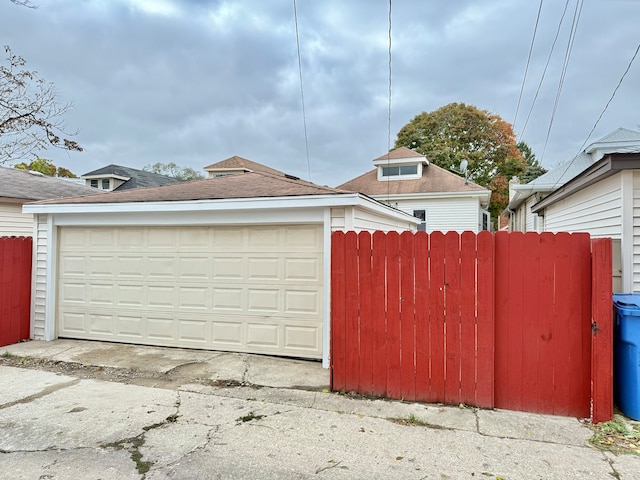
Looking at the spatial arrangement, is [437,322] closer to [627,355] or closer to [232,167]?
[627,355]

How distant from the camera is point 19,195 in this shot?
9.84m

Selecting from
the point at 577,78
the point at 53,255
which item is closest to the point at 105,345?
the point at 53,255

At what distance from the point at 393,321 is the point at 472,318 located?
0.78 metres

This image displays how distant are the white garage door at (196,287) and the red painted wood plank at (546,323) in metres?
2.76

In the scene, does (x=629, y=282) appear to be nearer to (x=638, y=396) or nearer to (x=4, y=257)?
(x=638, y=396)

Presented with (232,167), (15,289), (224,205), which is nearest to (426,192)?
(232,167)

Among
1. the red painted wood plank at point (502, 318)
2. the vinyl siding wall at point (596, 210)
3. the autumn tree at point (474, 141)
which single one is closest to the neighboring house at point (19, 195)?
the red painted wood plank at point (502, 318)

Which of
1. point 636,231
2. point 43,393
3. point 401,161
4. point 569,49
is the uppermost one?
point 569,49

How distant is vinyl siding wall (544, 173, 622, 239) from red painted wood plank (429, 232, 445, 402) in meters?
2.65


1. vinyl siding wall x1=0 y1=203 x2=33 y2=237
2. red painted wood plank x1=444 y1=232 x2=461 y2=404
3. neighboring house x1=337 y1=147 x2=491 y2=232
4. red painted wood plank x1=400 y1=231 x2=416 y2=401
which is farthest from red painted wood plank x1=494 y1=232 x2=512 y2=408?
neighboring house x1=337 y1=147 x2=491 y2=232

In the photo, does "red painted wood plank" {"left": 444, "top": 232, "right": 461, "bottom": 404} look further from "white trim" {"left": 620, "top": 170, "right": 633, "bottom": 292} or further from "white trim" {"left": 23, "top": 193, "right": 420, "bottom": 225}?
"white trim" {"left": 620, "top": 170, "right": 633, "bottom": 292}

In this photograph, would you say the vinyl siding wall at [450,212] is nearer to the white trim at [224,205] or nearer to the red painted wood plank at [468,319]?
the white trim at [224,205]

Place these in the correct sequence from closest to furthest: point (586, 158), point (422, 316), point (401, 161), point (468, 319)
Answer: point (468, 319)
point (422, 316)
point (586, 158)
point (401, 161)

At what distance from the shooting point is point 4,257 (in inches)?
252
